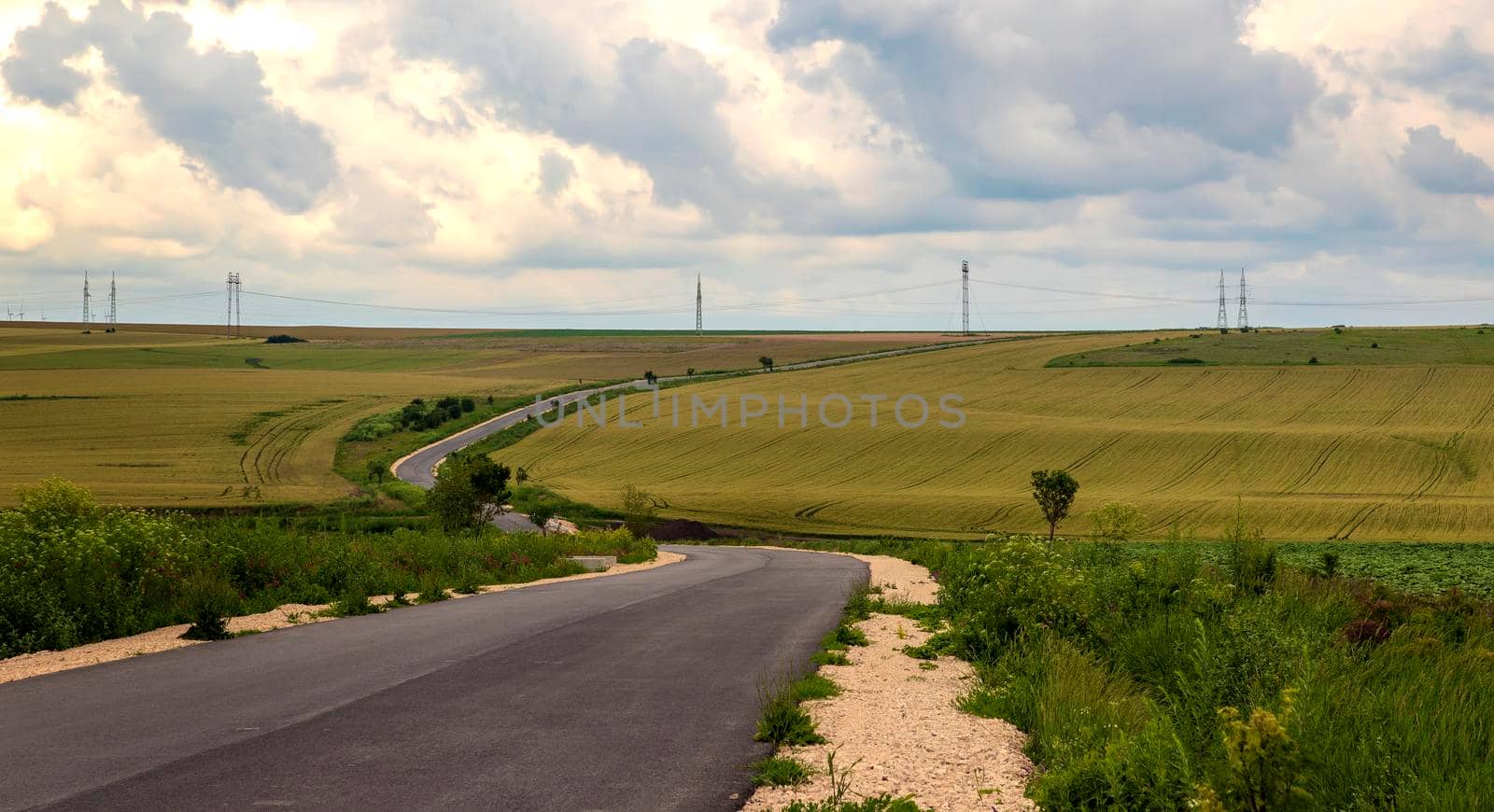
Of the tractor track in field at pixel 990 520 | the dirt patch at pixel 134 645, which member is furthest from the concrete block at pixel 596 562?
the tractor track in field at pixel 990 520

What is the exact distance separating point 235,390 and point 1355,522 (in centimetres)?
10246

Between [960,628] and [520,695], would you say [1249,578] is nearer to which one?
[960,628]

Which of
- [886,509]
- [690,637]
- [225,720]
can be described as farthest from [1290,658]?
[886,509]

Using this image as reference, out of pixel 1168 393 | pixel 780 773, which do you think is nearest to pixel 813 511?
pixel 1168 393

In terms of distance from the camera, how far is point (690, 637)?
15695 millimetres

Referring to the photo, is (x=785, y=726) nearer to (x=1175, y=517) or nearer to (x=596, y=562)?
(x=596, y=562)

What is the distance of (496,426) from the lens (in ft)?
353

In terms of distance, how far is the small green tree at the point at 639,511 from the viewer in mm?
63522

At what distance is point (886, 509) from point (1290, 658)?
54.6 m

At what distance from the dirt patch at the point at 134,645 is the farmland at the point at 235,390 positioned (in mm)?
46649

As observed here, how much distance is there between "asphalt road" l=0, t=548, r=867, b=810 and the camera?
8.15 m

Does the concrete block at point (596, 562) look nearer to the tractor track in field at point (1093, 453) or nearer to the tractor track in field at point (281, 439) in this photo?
the tractor track in field at point (281, 439)

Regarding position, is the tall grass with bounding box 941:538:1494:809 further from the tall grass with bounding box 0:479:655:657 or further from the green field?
the green field

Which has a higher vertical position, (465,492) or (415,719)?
(415,719)
